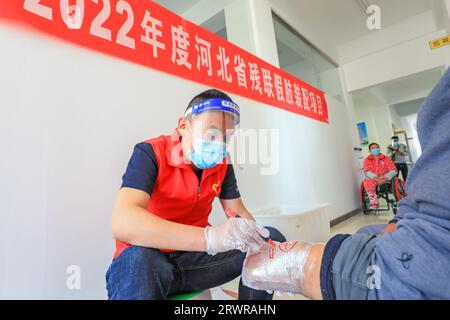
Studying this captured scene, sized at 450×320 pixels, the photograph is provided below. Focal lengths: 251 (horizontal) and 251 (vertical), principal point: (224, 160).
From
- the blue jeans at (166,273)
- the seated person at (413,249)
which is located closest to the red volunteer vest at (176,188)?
the blue jeans at (166,273)

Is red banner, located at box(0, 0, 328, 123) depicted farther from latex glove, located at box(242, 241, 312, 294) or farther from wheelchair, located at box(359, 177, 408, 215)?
wheelchair, located at box(359, 177, 408, 215)

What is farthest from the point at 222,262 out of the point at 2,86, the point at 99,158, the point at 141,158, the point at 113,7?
the point at 113,7

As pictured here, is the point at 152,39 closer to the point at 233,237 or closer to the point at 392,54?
the point at 233,237

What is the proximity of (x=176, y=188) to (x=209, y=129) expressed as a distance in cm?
23

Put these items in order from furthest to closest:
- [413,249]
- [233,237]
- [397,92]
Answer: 1. [397,92]
2. [233,237]
3. [413,249]

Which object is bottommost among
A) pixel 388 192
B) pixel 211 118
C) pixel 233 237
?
pixel 388 192

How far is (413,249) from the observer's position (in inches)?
15.2

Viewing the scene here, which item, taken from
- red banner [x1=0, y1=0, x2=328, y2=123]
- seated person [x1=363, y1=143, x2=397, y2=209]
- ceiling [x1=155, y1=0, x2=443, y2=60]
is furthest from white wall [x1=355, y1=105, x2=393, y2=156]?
red banner [x1=0, y1=0, x2=328, y2=123]

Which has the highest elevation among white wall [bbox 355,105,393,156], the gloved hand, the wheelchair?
white wall [bbox 355,105,393,156]

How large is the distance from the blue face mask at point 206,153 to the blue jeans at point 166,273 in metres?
0.30

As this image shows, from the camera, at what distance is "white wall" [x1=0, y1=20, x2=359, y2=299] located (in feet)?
2.81

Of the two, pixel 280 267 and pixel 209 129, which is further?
pixel 209 129

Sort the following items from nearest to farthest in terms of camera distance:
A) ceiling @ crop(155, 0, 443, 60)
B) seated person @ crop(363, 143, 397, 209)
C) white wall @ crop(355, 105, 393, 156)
→ ceiling @ crop(155, 0, 443, 60) → seated person @ crop(363, 143, 397, 209) → white wall @ crop(355, 105, 393, 156)

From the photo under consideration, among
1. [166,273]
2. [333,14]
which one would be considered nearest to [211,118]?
[166,273]
